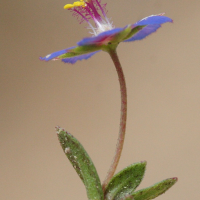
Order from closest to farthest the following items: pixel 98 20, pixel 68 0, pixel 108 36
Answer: pixel 108 36 → pixel 98 20 → pixel 68 0

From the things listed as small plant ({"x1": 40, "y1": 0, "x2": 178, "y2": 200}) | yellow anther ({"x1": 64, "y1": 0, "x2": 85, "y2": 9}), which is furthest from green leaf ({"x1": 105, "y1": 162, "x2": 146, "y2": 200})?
yellow anther ({"x1": 64, "y1": 0, "x2": 85, "y2": 9})

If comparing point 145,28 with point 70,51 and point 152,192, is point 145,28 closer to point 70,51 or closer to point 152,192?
point 70,51

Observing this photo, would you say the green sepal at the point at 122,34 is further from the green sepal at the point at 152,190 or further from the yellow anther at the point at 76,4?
the green sepal at the point at 152,190

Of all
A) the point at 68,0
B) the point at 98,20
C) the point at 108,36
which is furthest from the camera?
the point at 68,0

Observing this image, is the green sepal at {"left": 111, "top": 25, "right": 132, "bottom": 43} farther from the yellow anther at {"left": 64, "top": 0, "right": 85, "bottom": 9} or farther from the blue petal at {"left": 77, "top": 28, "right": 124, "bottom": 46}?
the yellow anther at {"left": 64, "top": 0, "right": 85, "bottom": 9}

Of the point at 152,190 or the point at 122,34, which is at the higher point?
the point at 122,34

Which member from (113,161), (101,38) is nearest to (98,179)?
(113,161)

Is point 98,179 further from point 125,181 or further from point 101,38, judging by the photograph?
point 101,38

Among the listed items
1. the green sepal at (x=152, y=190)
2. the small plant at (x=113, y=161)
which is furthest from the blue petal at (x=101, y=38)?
the green sepal at (x=152, y=190)

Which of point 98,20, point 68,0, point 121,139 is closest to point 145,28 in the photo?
point 98,20
